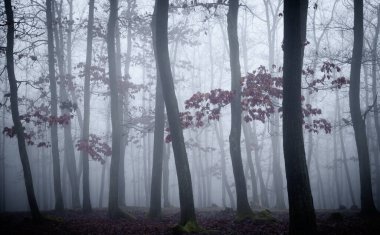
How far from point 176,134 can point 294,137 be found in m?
4.15

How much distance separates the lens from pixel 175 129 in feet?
33.6

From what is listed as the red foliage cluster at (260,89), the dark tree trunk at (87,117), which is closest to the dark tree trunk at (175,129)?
the red foliage cluster at (260,89)

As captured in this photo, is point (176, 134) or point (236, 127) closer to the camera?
point (176, 134)

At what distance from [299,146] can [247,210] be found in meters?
5.39

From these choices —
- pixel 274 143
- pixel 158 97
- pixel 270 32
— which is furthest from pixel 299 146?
pixel 270 32

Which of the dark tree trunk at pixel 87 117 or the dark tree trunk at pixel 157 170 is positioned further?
the dark tree trunk at pixel 87 117

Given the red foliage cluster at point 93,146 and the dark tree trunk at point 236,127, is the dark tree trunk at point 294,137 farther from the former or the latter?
the red foliage cluster at point 93,146

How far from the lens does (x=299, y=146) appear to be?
23.6ft

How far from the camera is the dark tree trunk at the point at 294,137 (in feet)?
23.1

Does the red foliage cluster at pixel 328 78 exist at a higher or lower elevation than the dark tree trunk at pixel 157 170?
higher

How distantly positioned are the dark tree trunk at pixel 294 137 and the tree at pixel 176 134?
3.45 meters

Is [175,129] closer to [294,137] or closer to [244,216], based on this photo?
[294,137]

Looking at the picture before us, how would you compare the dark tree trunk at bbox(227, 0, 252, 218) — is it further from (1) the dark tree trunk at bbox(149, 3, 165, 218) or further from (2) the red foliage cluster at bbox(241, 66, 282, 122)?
(1) the dark tree trunk at bbox(149, 3, 165, 218)

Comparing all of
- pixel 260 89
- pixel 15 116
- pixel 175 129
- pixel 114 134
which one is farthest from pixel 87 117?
pixel 260 89
